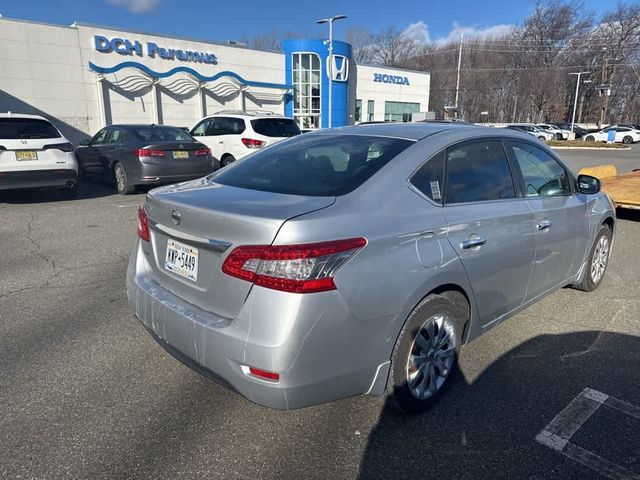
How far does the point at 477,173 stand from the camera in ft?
9.80

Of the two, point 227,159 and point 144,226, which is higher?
point 144,226

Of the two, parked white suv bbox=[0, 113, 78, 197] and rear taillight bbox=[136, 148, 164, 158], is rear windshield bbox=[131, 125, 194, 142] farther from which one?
parked white suv bbox=[0, 113, 78, 197]

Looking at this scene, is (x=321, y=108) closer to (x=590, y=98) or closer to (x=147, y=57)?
(x=147, y=57)

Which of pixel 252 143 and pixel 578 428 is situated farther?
pixel 252 143

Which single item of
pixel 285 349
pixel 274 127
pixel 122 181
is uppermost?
pixel 274 127

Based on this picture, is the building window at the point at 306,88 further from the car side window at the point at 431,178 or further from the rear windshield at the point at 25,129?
the car side window at the point at 431,178

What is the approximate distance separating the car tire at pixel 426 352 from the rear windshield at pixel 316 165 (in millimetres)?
799

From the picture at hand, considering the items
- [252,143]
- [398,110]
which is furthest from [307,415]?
[398,110]

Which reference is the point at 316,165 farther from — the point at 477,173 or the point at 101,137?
the point at 101,137

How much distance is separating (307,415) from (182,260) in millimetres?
1148

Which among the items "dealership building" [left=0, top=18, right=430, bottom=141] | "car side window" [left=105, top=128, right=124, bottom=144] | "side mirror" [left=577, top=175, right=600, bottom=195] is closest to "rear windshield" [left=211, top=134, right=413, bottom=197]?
"side mirror" [left=577, top=175, right=600, bottom=195]

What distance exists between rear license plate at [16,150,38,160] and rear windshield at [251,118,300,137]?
4.89m

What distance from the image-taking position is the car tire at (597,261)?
14.1 ft

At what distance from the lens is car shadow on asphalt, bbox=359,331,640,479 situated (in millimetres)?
2240
